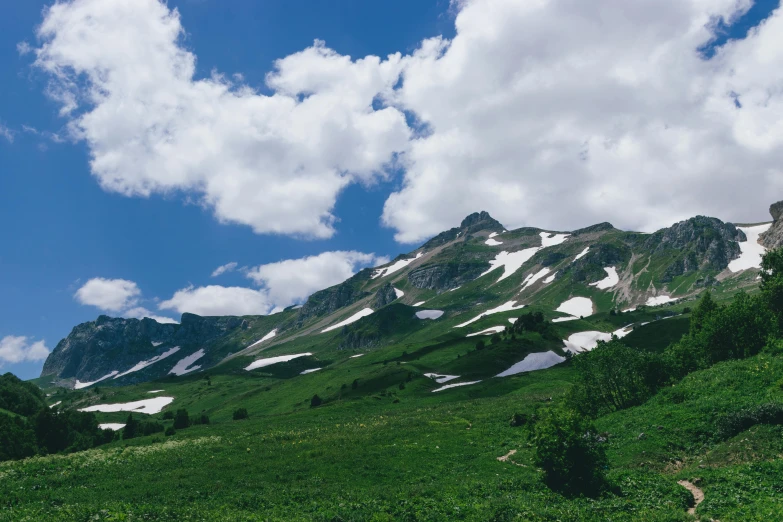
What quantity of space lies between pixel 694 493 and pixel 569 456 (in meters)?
6.57

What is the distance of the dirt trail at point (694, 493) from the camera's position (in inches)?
977

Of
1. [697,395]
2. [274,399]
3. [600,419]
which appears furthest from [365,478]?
[274,399]

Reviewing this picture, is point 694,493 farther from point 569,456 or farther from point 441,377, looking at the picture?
point 441,377

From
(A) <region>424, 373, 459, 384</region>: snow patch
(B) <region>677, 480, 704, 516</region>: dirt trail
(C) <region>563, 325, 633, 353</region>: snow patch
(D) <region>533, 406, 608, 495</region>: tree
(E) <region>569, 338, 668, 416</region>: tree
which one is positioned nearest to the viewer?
(B) <region>677, 480, 704, 516</region>: dirt trail

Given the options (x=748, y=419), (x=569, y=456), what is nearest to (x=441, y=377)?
(x=748, y=419)

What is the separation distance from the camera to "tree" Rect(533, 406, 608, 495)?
29.5m

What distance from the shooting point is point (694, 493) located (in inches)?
1061

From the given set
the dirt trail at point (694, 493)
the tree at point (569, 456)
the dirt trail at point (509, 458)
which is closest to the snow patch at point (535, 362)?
the dirt trail at point (509, 458)

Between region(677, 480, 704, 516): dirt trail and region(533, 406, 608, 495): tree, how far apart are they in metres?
4.28

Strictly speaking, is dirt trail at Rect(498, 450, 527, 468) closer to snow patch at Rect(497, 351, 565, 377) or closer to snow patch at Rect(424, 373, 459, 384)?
snow patch at Rect(424, 373, 459, 384)

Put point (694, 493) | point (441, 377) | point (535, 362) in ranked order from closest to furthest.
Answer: point (694, 493), point (441, 377), point (535, 362)

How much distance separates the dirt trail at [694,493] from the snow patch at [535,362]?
91.1 metres

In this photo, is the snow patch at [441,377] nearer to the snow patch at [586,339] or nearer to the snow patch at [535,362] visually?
the snow patch at [535,362]

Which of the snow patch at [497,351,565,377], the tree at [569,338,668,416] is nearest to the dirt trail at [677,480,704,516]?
the tree at [569,338,668,416]
